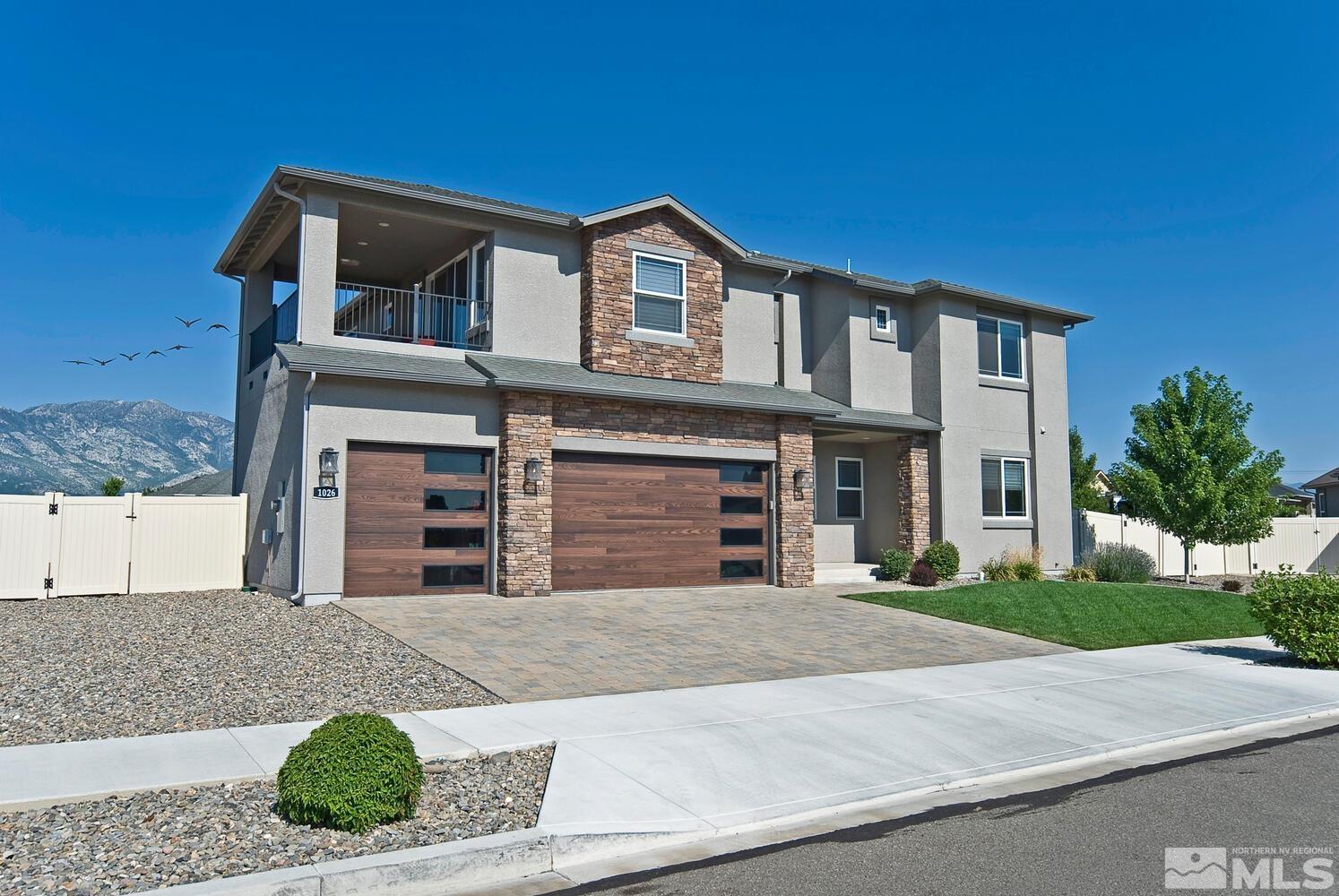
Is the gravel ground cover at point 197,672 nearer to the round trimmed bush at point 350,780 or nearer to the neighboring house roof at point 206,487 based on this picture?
the round trimmed bush at point 350,780

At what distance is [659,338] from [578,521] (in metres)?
3.94

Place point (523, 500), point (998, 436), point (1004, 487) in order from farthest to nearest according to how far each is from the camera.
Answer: point (1004, 487)
point (998, 436)
point (523, 500)

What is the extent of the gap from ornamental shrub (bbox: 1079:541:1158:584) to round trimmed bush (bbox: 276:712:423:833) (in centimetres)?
2086

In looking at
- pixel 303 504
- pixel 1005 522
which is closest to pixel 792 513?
pixel 1005 522

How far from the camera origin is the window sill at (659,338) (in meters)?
18.4

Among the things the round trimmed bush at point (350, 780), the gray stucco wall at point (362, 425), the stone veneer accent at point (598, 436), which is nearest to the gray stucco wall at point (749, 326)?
the stone veneer accent at point (598, 436)

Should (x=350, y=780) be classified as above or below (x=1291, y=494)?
below

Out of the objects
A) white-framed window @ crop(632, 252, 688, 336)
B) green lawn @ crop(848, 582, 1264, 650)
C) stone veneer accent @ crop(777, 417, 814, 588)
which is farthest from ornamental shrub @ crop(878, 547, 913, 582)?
white-framed window @ crop(632, 252, 688, 336)

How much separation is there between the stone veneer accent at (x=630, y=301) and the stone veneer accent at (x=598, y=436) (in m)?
1.01

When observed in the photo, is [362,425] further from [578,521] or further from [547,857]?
[547,857]

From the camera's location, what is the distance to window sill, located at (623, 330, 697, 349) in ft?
60.3

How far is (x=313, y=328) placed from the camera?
15.9 metres

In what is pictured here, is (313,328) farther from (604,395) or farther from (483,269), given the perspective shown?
(604,395)

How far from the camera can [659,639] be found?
13.0m
